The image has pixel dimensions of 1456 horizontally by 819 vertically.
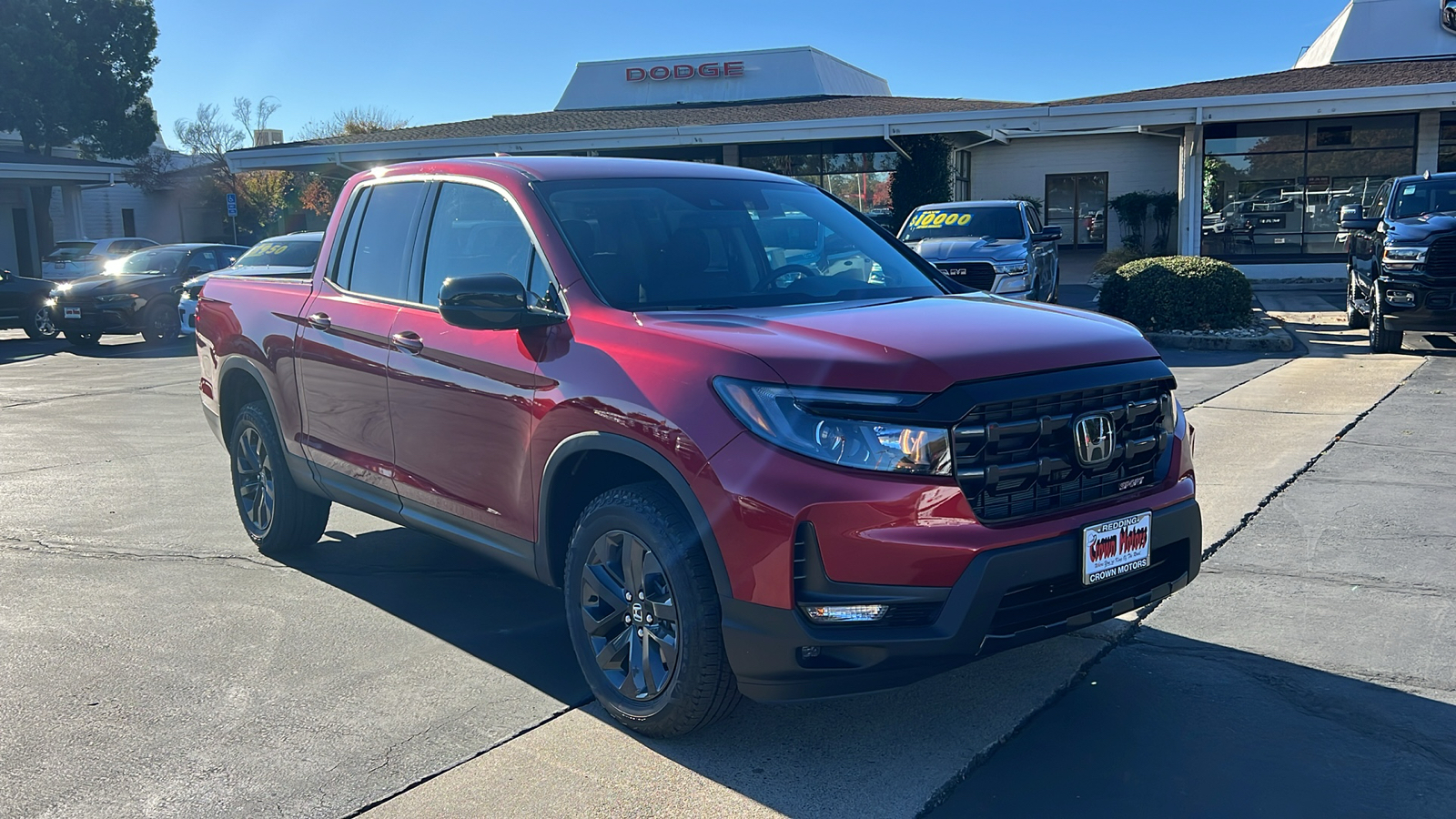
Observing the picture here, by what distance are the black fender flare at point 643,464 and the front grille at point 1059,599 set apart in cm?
80

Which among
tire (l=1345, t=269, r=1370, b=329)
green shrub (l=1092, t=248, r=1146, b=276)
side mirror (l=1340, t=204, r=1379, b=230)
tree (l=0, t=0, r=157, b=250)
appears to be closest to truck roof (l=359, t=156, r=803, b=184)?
side mirror (l=1340, t=204, r=1379, b=230)

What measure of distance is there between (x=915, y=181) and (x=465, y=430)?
79.7 ft

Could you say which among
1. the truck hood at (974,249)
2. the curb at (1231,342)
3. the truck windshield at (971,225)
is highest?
the truck windshield at (971,225)

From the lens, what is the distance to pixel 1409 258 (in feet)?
41.8

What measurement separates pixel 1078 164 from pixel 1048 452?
94.8ft

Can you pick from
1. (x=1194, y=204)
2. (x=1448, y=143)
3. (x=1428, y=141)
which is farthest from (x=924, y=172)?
(x=1448, y=143)

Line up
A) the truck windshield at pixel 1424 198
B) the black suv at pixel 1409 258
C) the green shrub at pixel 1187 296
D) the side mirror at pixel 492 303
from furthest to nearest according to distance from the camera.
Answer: the green shrub at pixel 1187 296 → the truck windshield at pixel 1424 198 → the black suv at pixel 1409 258 → the side mirror at pixel 492 303

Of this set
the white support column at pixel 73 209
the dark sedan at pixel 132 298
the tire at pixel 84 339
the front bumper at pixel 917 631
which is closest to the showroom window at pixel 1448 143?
the dark sedan at pixel 132 298

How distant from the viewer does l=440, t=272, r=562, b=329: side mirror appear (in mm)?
4059

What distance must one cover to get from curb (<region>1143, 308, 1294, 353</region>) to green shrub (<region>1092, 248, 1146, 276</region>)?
11.6m

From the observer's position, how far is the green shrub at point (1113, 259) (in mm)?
26203

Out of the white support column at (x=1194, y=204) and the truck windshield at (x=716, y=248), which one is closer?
the truck windshield at (x=716, y=248)

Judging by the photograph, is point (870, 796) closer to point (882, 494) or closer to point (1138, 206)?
point (882, 494)

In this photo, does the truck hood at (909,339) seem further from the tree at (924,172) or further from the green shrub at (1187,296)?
the tree at (924,172)
